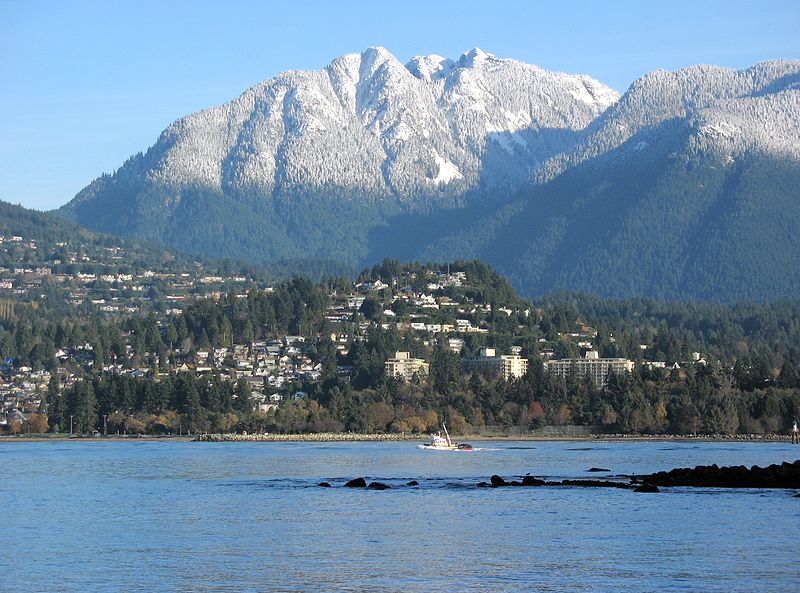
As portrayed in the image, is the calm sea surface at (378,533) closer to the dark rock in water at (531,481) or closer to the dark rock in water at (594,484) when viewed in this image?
the dark rock in water at (594,484)

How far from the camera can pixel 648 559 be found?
6769 centimetres

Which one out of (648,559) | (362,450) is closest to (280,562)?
(648,559)

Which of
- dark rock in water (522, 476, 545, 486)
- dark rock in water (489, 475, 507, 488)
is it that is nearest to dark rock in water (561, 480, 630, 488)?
dark rock in water (522, 476, 545, 486)

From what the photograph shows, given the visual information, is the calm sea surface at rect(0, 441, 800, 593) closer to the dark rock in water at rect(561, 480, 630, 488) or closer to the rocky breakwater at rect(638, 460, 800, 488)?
the dark rock in water at rect(561, 480, 630, 488)

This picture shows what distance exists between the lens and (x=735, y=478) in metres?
107

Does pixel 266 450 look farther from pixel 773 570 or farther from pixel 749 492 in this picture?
pixel 773 570

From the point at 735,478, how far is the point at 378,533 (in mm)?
37173

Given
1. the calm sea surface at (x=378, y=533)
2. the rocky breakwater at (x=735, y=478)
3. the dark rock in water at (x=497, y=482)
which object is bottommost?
the calm sea surface at (x=378, y=533)

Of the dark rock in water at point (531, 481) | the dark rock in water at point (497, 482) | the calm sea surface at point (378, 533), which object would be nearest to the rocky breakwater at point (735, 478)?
the calm sea surface at point (378, 533)

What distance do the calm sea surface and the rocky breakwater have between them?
176 inches

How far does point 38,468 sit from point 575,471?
4522 centimetres

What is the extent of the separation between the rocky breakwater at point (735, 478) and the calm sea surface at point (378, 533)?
448 centimetres

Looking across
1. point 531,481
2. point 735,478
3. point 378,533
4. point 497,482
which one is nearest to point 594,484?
point 531,481

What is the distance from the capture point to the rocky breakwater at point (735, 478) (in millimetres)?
105750
